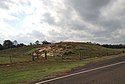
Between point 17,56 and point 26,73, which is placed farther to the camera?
point 17,56

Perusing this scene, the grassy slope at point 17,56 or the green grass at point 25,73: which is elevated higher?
the grassy slope at point 17,56

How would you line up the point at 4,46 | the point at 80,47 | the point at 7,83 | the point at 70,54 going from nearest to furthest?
the point at 7,83 < the point at 70,54 < the point at 80,47 < the point at 4,46

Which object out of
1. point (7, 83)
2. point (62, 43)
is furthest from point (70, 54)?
point (7, 83)

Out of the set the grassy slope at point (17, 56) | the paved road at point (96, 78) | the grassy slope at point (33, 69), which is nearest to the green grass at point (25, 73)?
the grassy slope at point (33, 69)

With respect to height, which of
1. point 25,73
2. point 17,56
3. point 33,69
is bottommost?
point 25,73

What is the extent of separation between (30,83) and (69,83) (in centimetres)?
226

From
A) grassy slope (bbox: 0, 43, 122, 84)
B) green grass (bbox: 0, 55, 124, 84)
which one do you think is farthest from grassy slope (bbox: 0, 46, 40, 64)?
green grass (bbox: 0, 55, 124, 84)

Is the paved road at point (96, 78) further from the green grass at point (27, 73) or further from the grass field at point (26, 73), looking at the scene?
the grass field at point (26, 73)

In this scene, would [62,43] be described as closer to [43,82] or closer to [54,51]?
[54,51]

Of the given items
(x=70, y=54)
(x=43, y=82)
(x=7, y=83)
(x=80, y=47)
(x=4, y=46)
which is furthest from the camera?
(x=4, y=46)

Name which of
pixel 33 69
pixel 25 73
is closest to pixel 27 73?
pixel 25 73

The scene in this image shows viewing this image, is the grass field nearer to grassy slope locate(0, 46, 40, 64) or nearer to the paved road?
the paved road

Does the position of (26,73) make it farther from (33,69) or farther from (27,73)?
(33,69)

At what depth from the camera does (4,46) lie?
9919cm
